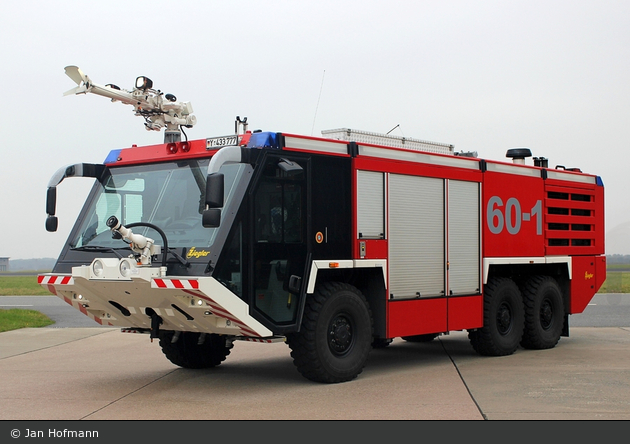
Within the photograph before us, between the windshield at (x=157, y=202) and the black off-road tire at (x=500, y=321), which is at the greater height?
the windshield at (x=157, y=202)

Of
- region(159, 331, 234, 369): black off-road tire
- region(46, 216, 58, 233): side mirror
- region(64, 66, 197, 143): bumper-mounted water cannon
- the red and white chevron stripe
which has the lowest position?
region(159, 331, 234, 369): black off-road tire

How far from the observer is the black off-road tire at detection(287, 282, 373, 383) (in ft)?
29.9

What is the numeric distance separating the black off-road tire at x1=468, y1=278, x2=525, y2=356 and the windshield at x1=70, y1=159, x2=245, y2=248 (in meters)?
4.83

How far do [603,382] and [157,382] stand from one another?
16.9 feet

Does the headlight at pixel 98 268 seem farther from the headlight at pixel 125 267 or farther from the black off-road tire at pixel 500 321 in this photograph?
the black off-road tire at pixel 500 321

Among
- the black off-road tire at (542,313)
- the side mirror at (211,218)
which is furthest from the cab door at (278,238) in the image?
the black off-road tire at (542,313)

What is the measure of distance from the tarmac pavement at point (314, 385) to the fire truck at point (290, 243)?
53 cm

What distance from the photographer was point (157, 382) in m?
9.85

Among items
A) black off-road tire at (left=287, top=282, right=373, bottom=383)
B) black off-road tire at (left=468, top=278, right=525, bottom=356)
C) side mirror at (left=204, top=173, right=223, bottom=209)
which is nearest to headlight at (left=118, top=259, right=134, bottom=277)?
side mirror at (left=204, top=173, right=223, bottom=209)

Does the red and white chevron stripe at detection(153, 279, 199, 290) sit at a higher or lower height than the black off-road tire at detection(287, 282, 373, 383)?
higher

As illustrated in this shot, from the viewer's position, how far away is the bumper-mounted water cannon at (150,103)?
925cm

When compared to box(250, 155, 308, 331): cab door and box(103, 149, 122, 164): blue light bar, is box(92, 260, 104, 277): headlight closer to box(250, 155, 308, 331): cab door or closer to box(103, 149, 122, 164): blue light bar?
box(250, 155, 308, 331): cab door
